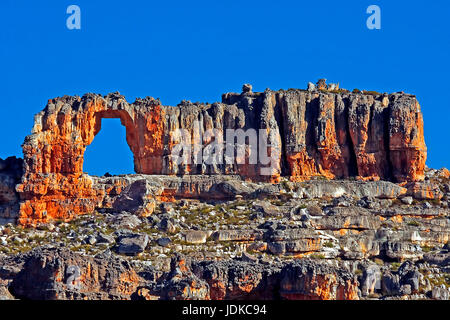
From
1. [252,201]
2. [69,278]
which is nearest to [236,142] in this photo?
[252,201]

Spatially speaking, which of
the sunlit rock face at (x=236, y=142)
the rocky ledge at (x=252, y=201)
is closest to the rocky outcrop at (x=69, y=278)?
the rocky ledge at (x=252, y=201)

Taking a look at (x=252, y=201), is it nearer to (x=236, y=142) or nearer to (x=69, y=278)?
(x=236, y=142)

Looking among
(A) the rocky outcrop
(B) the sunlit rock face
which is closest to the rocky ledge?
(B) the sunlit rock face

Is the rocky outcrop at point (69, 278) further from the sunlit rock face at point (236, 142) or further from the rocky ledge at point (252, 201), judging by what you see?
the sunlit rock face at point (236, 142)

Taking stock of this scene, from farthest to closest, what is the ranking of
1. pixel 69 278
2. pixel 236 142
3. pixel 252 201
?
pixel 236 142 < pixel 252 201 < pixel 69 278

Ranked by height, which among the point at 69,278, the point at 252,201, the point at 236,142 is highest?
the point at 236,142

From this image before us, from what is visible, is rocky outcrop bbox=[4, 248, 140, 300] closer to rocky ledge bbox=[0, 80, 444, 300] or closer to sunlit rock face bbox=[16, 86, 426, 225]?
rocky ledge bbox=[0, 80, 444, 300]
